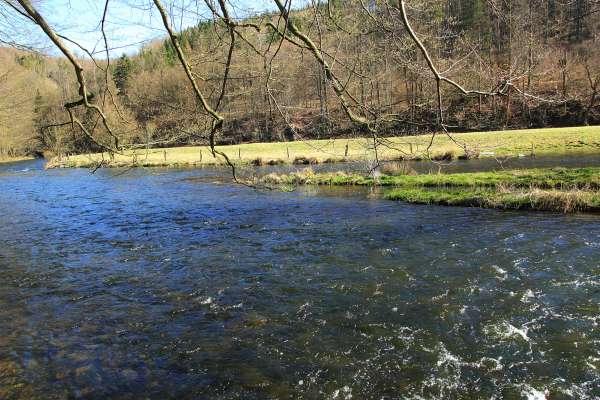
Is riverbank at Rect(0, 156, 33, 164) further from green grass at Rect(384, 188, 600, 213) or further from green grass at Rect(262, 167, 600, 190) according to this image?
green grass at Rect(384, 188, 600, 213)

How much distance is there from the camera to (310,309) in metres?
7.89

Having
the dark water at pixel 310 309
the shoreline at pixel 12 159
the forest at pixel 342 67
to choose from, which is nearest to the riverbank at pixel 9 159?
the shoreline at pixel 12 159

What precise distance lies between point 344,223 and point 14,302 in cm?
911

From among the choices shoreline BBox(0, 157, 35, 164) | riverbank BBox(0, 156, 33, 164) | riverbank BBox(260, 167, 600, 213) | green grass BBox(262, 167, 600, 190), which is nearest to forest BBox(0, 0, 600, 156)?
riverbank BBox(260, 167, 600, 213)

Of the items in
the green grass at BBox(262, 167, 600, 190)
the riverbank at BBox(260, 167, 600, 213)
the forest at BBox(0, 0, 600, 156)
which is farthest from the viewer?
the green grass at BBox(262, 167, 600, 190)

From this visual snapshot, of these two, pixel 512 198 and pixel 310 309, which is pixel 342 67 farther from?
pixel 512 198

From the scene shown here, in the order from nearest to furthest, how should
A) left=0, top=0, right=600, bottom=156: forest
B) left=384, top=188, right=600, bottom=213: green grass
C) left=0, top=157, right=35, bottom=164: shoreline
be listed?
left=0, top=0, right=600, bottom=156: forest < left=384, top=188, right=600, bottom=213: green grass < left=0, top=157, right=35, bottom=164: shoreline

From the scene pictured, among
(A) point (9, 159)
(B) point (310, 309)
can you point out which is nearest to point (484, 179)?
(B) point (310, 309)

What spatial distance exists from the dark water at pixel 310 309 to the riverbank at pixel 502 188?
100 centimetres

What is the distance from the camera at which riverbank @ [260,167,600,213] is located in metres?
14.8

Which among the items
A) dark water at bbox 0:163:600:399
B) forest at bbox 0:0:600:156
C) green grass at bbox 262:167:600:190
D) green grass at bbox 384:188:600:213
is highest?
forest at bbox 0:0:600:156

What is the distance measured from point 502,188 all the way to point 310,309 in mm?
12164

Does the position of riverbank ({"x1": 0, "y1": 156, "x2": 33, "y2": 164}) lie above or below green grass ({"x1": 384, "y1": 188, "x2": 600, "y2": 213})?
above

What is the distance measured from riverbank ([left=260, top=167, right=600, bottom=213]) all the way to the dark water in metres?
1.00
